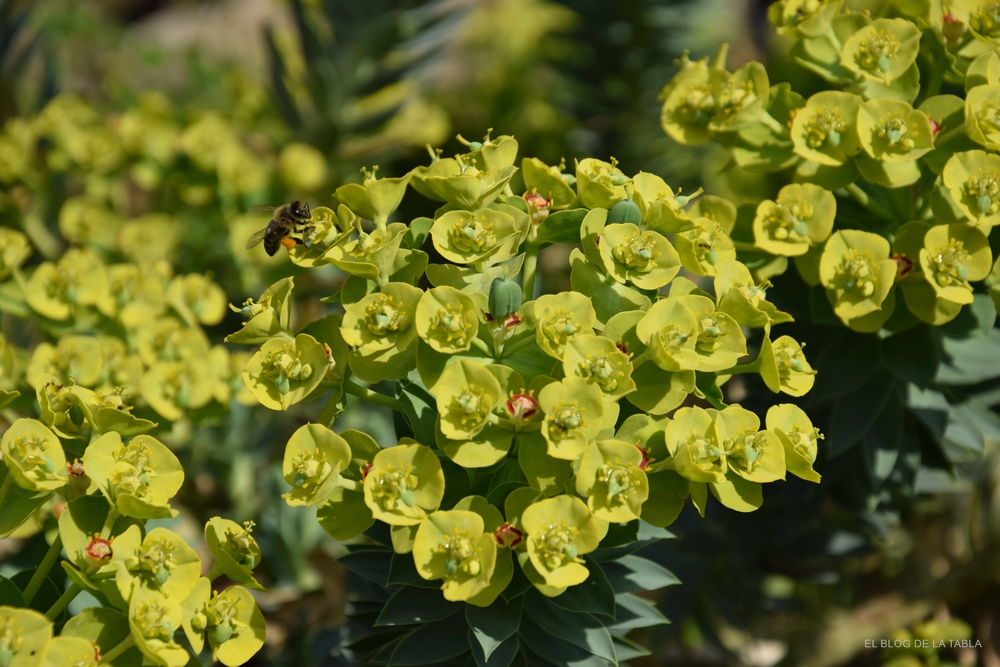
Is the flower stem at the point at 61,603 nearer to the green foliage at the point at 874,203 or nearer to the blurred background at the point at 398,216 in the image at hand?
the blurred background at the point at 398,216

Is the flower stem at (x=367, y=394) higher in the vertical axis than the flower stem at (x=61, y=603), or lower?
higher

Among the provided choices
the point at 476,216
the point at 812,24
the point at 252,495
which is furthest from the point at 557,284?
the point at 476,216

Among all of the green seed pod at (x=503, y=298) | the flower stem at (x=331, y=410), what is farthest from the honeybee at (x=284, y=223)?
the green seed pod at (x=503, y=298)

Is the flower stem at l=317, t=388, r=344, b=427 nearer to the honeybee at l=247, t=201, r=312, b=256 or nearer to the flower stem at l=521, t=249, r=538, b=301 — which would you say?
the flower stem at l=521, t=249, r=538, b=301

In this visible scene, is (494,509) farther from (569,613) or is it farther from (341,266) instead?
(341,266)

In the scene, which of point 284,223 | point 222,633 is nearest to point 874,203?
point 284,223

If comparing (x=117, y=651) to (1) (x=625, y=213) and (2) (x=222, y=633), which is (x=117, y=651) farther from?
(1) (x=625, y=213)

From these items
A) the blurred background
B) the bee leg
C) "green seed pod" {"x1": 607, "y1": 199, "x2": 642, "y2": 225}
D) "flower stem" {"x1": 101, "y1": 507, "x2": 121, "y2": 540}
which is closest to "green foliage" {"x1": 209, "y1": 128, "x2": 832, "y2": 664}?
"green seed pod" {"x1": 607, "y1": 199, "x2": 642, "y2": 225}
